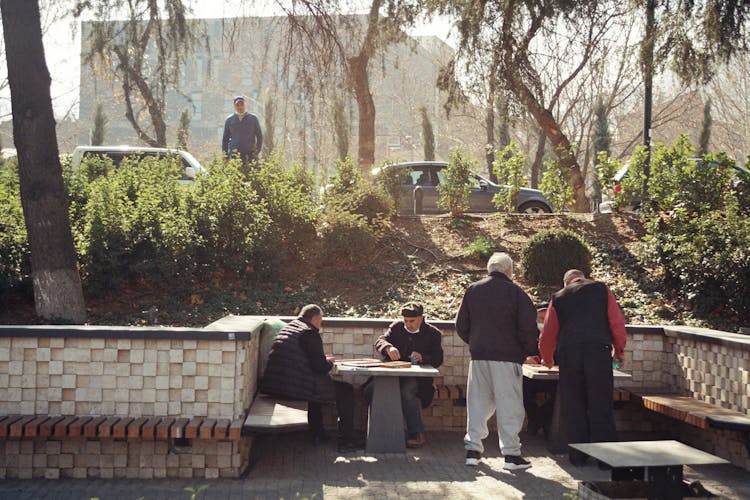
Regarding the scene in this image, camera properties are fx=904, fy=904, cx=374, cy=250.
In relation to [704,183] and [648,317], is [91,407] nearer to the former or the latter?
[648,317]

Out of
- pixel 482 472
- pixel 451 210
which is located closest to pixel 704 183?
pixel 451 210

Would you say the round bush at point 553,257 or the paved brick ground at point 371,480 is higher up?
the round bush at point 553,257

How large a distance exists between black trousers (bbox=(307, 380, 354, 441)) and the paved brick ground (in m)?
0.20

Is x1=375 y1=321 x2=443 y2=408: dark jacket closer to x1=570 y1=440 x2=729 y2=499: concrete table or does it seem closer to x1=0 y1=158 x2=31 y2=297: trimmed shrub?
x1=570 y1=440 x2=729 y2=499: concrete table

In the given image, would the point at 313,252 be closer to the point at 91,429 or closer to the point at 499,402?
the point at 499,402

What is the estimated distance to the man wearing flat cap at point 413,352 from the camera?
8.10m

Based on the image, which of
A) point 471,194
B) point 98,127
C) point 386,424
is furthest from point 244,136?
point 98,127

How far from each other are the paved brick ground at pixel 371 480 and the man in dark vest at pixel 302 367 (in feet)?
1.73

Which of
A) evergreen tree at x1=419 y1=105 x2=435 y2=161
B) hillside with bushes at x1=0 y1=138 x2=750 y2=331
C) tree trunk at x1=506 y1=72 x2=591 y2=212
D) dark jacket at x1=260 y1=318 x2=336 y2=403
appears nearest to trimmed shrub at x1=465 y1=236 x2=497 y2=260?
hillside with bushes at x1=0 y1=138 x2=750 y2=331

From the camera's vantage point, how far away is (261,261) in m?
12.2

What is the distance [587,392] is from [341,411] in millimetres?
2186

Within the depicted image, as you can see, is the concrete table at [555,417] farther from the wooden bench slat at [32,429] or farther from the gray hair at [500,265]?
the wooden bench slat at [32,429]

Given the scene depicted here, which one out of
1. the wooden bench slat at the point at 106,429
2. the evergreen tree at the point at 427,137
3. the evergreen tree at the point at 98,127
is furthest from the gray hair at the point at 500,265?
the evergreen tree at the point at 98,127

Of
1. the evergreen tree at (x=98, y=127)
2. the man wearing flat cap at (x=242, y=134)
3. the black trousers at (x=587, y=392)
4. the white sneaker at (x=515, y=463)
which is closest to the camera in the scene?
the white sneaker at (x=515, y=463)
